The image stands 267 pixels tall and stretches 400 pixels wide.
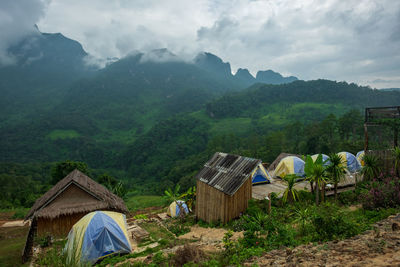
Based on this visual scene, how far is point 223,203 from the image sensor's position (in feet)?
34.8

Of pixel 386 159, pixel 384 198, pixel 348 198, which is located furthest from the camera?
pixel 386 159

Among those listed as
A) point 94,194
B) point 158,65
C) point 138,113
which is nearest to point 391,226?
point 94,194

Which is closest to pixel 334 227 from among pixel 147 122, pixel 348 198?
pixel 348 198

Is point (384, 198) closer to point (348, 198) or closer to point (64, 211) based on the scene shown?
point (348, 198)

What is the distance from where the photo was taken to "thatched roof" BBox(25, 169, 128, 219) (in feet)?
37.5

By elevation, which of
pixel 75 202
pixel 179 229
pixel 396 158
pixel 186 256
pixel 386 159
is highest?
pixel 396 158

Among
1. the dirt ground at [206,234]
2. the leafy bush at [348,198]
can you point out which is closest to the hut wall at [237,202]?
the dirt ground at [206,234]

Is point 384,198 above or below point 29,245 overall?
above

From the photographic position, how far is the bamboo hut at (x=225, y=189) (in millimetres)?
10516

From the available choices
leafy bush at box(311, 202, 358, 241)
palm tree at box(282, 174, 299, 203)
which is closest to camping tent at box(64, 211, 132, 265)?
leafy bush at box(311, 202, 358, 241)

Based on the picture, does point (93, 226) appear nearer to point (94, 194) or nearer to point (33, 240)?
point (94, 194)

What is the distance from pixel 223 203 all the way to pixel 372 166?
825cm

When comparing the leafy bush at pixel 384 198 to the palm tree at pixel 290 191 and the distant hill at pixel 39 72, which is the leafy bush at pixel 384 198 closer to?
the palm tree at pixel 290 191

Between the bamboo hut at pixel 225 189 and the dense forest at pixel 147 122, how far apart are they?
62.3 feet
